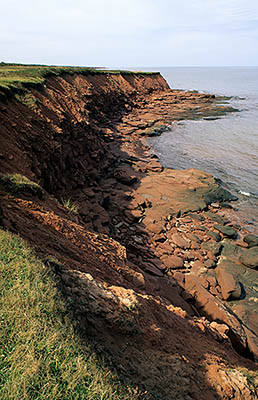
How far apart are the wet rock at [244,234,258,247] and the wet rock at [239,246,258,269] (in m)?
0.68

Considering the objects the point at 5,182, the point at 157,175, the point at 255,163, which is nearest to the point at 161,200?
the point at 157,175

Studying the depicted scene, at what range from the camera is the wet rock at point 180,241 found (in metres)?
13.7

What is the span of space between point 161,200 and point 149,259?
6409mm

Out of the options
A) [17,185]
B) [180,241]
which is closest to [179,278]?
[180,241]

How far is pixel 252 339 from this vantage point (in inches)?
345

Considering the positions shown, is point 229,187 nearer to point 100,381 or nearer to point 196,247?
point 196,247

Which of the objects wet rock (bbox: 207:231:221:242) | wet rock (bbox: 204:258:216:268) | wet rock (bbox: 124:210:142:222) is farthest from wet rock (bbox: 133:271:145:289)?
wet rock (bbox: 207:231:221:242)

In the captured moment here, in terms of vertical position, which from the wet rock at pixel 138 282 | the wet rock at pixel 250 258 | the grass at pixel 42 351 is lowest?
the wet rock at pixel 250 258

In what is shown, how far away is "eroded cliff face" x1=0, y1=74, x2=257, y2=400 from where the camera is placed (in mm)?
4199

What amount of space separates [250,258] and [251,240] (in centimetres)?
167

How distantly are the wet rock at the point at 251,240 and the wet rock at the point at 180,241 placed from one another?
3.41 m

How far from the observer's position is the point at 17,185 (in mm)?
7605

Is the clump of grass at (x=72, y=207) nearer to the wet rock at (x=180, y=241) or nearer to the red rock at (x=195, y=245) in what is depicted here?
the wet rock at (x=180, y=241)

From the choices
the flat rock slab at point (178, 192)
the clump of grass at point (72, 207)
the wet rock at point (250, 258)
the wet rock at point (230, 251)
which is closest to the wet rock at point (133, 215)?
the flat rock slab at point (178, 192)
